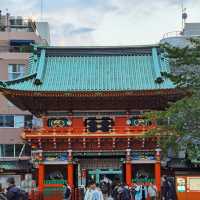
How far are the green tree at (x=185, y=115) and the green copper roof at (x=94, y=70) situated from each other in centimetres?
1541

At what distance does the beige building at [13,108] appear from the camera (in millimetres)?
61594

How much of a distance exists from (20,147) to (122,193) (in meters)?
25.4

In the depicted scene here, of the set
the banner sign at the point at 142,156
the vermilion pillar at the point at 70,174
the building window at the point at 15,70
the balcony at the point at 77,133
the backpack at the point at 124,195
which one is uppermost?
the building window at the point at 15,70

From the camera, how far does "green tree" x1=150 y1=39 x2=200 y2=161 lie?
3023cm

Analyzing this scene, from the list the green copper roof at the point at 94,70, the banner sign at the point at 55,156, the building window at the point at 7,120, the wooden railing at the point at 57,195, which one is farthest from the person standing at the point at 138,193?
the building window at the point at 7,120

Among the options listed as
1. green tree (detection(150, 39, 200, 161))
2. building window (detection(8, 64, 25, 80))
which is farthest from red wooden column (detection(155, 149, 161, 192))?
building window (detection(8, 64, 25, 80))

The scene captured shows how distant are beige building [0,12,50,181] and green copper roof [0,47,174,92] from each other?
8.12 m

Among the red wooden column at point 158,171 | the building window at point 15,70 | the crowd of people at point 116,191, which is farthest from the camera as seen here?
the building window at point 15,70

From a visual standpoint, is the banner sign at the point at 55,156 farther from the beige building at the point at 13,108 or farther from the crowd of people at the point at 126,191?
the beige building at the point at 13,108

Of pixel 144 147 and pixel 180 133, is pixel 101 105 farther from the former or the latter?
pixel 180 133

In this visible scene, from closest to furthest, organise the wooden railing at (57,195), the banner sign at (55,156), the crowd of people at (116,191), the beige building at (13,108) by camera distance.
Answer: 1. the crowd of people at (116,191)
2. the wooden railing at (57,195)
3. the banner sign at (55,156)
4. the beige building at (13,108)

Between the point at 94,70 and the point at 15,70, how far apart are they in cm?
1312

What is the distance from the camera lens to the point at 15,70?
2502 inches

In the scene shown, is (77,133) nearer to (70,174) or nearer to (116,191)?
(70,174)
